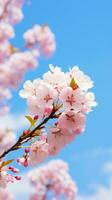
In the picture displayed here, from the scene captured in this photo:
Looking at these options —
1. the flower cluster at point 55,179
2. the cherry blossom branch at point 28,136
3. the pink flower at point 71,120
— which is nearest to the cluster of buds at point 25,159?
the cherry blossom branch at point 28,136

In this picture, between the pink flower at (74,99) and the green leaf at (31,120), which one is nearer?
the pink flower at (74,99)

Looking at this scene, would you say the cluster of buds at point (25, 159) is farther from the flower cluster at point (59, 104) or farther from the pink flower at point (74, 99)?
the pink flower at point (74, 99)

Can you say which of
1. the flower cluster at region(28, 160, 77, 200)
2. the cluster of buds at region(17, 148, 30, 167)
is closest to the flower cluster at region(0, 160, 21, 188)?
the cluster of buds at region(17, 148, 30, 167)

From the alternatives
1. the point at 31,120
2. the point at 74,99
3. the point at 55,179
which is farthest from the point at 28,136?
the point at 55,179

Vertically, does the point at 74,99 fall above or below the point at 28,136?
above

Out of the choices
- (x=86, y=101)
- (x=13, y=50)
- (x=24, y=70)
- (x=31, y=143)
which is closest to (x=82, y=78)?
(x=86, y=101)

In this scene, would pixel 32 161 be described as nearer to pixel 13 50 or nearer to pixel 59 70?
pixel 59 70

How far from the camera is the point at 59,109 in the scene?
8.43ft

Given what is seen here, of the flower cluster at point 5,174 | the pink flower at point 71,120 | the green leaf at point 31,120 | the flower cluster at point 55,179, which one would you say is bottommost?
the flower cluster at point 5,174

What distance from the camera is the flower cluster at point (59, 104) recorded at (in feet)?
8.38

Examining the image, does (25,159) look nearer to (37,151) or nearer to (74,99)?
(37,151)

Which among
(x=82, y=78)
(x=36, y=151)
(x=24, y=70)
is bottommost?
(x=36, y=151)

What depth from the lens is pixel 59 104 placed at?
8.51ft

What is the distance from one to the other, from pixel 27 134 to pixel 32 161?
10.8 inches
